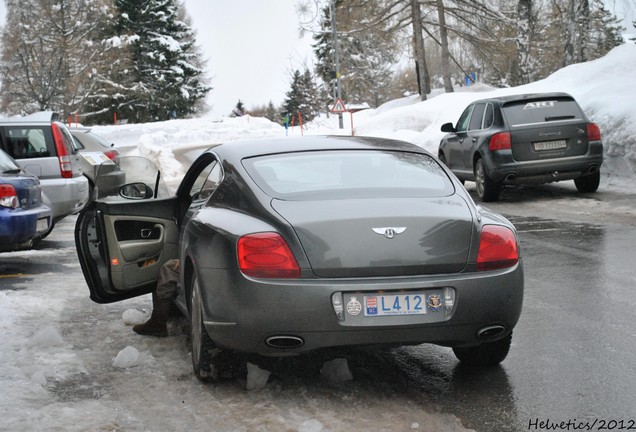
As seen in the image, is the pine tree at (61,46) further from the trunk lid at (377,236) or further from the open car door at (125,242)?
the trunk lid at (377,236)

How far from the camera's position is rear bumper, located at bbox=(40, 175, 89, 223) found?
12.8m

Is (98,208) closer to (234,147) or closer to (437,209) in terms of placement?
(234,147)

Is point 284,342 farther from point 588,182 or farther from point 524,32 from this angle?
point 524,32

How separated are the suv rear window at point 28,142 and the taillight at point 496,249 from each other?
9.88 m

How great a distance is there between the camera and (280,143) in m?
5.54

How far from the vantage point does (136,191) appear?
21.3ft

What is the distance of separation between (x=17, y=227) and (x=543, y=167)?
8.13 m

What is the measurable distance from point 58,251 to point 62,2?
5480 centimetres

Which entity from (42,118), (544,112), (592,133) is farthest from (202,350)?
(592,133)

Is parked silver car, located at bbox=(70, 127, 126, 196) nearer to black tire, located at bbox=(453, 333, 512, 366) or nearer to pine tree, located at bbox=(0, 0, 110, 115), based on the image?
black tire, located at bbox=(453, 333, 512, 366)

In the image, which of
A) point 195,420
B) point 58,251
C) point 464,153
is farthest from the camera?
point 464,153

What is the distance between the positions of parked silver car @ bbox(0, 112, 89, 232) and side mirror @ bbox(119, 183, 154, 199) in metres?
6.72

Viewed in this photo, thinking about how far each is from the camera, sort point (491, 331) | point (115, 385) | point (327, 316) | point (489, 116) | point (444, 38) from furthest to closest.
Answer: point (444, 38), point (489, 116), point (115, 385), point (491, 331), point (327, 316)

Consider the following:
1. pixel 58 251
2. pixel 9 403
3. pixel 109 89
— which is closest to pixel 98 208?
pixel 9 403
